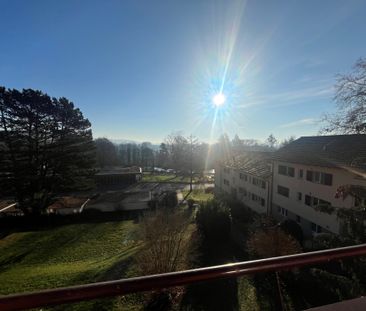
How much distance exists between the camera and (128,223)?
26750mm

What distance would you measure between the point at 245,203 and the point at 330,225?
42.3 feet

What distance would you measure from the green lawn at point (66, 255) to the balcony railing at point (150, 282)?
38.5 ft

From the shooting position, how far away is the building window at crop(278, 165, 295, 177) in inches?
865

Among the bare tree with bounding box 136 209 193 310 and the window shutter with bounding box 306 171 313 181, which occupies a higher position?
the window shutter with bounding box 306 171 313 181

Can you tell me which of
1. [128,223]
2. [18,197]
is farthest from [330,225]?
[18,197]

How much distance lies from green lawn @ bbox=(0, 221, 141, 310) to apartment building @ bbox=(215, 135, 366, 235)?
36.9 ft

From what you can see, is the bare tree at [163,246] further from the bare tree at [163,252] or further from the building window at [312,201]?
the building window at [312,201]

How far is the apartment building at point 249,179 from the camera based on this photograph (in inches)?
1029

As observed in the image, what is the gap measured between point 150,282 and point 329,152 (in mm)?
20919

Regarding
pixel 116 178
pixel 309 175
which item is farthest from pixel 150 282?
pixel 116 178

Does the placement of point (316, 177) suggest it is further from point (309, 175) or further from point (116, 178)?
point (116, 178)

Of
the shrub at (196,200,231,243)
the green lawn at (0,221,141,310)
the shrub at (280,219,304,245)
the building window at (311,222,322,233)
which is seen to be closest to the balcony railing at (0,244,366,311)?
the green lawn at (0,221,141,310)

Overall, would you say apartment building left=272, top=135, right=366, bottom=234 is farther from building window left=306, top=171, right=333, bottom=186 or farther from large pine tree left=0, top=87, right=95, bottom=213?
large pine tree left=0, top=87, right=95, bottom=213

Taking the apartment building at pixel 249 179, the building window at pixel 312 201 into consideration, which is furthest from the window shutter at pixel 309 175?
the apartment building at pixel 249 179
